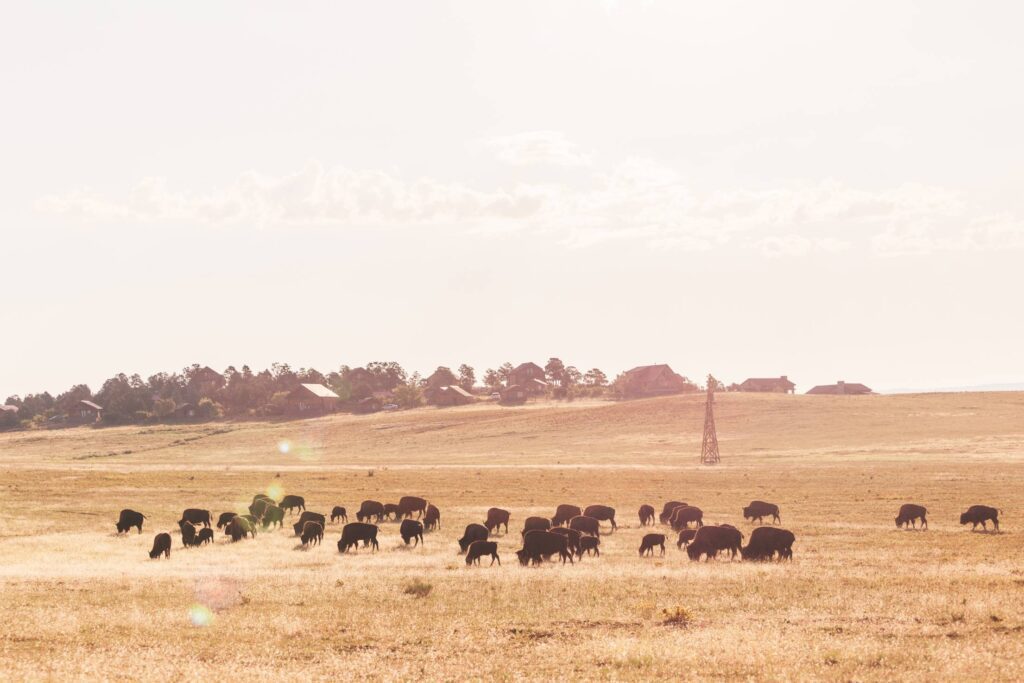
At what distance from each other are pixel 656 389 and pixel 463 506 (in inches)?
5675

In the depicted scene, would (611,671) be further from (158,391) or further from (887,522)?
(158,391)

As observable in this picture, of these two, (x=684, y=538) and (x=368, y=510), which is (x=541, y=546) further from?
(x=368, y=510)

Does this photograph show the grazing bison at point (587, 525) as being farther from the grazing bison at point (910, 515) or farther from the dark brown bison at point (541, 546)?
the grazing bison at point (910, 515)

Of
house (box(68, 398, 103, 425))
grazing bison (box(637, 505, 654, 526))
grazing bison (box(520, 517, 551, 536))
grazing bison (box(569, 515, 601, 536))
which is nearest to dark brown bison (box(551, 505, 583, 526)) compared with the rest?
grazing bison (box(520, 517, 551, 536))

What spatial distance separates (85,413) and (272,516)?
17325 cm

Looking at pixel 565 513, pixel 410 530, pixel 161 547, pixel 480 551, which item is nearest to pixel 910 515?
pixel 565 513

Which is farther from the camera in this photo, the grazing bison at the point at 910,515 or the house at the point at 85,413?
the house at the point at 85,413

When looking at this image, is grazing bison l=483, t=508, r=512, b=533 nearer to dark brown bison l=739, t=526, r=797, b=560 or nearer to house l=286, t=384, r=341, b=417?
dark brown bison l=739, t=526, r=797, b=560

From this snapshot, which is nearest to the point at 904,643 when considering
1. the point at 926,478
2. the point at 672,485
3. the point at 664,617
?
the point at 664,617

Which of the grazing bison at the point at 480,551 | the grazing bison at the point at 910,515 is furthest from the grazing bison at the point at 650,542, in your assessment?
the grazing bison at the point at 910,515

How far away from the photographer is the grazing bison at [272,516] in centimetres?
4225

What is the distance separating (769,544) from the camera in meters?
28.6

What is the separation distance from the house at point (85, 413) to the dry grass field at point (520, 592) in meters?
133

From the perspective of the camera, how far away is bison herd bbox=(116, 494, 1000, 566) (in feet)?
95.1
